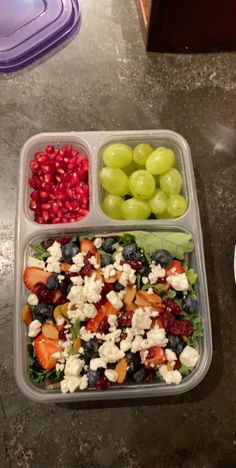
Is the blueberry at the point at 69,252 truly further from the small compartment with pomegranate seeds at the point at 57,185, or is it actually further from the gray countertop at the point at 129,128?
the gray countertop at the point at 129,128

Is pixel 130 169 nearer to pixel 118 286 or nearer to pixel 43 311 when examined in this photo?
pixel 118 286

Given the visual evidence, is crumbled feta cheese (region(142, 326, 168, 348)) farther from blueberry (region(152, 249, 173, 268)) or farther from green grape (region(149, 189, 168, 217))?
green grape (region(149, 189, 168, 217))

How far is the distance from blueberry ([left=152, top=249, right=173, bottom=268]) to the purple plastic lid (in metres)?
0.77

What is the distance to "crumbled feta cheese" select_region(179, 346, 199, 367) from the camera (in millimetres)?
1058

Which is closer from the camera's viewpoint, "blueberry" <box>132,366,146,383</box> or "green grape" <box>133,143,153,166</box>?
"blueberry" <box>132,366,146,383</box>

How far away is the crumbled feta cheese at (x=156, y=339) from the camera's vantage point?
104cm

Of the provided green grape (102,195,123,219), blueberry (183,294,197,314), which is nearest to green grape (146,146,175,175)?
green grape (102,195,123,219)

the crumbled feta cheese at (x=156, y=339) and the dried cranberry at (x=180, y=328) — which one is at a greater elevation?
the dried cranberry at (x=180, y=328)

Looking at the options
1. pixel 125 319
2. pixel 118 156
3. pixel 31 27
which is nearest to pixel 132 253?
pixel 125 319

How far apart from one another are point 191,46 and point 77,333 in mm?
967

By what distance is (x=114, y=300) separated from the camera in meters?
1.06

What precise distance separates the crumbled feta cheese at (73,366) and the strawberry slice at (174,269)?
286 millimetres

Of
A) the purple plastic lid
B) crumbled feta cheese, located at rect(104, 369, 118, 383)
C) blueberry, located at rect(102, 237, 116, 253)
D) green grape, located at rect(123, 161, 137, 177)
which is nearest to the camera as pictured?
crumbled feta cheese, located at rect(104, 369, 118, 383)

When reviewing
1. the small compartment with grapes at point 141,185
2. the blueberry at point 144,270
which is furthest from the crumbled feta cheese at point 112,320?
the small compartment with grapes at point 141,185
